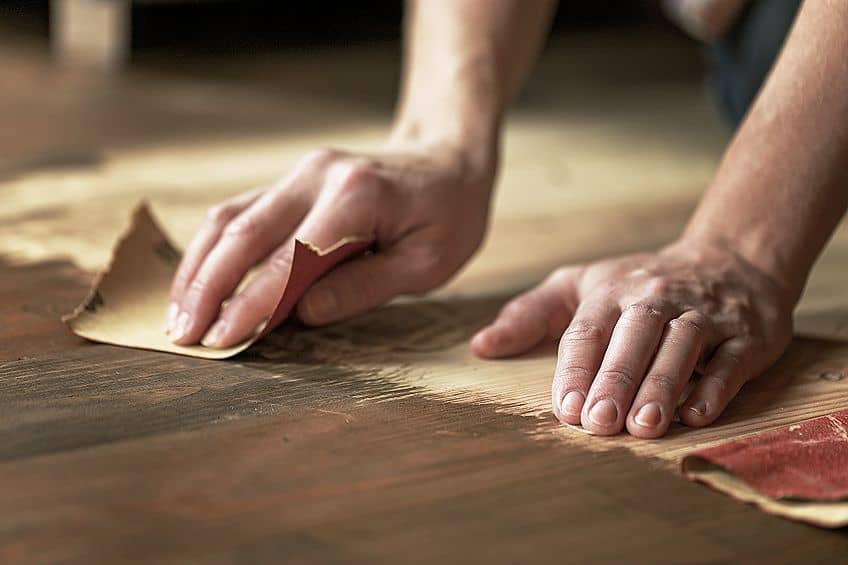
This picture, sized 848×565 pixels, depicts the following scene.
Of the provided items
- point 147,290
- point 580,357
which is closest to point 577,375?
point 580,357

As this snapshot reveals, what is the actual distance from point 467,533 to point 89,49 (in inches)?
59.5

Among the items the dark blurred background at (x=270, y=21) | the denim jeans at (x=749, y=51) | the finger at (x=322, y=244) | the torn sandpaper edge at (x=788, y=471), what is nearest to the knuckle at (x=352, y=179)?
the finger at (x=322, y=244)

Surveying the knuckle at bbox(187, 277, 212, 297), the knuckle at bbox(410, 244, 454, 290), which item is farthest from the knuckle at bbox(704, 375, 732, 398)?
the knuckle at bbox(187, 277, 212, 297)

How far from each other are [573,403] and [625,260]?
16 cm

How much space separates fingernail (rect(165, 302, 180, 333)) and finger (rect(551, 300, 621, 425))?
279mm

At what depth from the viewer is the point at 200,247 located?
2.83 feet

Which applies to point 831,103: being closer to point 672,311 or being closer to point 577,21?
point 672,311

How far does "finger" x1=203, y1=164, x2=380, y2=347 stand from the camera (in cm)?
83

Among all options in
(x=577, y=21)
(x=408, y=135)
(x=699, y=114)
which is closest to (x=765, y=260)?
(x=408, y=135)

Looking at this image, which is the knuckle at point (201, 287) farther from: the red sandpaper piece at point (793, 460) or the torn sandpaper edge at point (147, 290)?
the red sandpaper piece at point (793, 460)

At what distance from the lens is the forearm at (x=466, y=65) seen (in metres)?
1.01

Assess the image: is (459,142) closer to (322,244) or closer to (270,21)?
(322,244)

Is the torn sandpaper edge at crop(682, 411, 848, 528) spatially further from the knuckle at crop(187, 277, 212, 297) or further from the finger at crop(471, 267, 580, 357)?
Answer: the knuckle at crop(187, 277, 212, 297)

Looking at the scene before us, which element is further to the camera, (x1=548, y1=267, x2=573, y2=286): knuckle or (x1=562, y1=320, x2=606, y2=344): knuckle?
(x1=548, y1=267, x2=573, y2=286): knuckle
